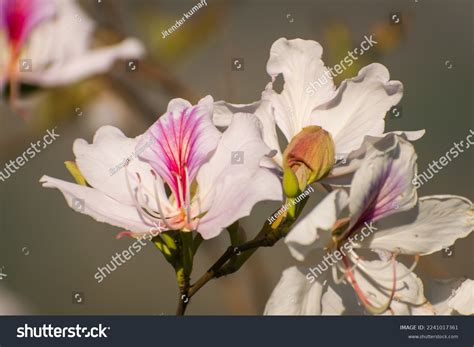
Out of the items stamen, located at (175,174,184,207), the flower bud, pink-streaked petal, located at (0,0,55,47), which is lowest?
the flower bud

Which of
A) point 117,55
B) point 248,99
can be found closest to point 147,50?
point 117,55

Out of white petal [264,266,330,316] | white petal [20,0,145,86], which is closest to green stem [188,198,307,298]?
white petal [264,266,330,316]

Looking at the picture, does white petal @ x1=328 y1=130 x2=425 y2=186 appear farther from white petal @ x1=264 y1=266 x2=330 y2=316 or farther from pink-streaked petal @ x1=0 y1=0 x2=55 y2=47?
pink-streaked petal @ x1=0 y1=0 x2=55 y2=47

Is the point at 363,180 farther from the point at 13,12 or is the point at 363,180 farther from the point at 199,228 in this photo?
the point at 13,12

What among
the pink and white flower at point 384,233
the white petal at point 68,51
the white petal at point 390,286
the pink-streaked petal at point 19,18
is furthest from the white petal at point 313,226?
the pink-streaked petal at point 19,18

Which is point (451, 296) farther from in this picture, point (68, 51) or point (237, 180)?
point (68, 51)

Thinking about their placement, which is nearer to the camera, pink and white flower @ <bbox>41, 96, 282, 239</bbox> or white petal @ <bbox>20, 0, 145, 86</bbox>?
pink and white flower @ <bbox>41, 96, 282, 239</bbox>

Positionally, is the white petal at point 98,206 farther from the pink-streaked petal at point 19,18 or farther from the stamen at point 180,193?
the pink-streaked petal at point 19,18

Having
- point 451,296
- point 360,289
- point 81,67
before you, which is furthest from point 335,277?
point 81,67
